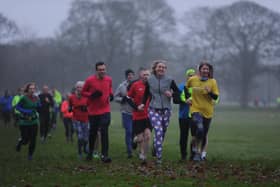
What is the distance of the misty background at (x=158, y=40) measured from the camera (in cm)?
6006

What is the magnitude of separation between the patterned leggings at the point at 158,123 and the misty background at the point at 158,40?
4958 cm

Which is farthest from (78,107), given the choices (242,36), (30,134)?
(242,36)

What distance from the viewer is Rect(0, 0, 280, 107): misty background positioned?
197 ft

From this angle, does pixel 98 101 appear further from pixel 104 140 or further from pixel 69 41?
pixel 69 41

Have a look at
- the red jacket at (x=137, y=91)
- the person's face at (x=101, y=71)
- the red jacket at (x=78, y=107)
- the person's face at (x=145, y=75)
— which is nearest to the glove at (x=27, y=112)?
the red jacket at (x=78, y=107)

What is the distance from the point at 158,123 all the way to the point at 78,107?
3.41 meters

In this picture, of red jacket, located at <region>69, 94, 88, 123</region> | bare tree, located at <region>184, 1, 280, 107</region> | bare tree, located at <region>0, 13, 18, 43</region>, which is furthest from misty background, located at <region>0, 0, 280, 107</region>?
red jacket, located at <region>69, 94, 88, 123</region>

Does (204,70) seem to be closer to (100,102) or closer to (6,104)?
(100,102)

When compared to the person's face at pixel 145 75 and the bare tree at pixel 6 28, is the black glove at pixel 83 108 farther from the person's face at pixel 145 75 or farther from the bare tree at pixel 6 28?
the bare tree at pixel 6 28

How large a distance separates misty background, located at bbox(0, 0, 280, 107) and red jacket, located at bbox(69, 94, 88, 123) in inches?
1821

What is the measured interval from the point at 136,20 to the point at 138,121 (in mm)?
52067

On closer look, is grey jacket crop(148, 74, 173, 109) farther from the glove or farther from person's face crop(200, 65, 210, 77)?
the glove

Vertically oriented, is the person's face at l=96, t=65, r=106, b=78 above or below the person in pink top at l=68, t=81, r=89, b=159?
above

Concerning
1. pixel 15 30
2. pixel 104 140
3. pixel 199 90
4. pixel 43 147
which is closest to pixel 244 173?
pixel 199 90
